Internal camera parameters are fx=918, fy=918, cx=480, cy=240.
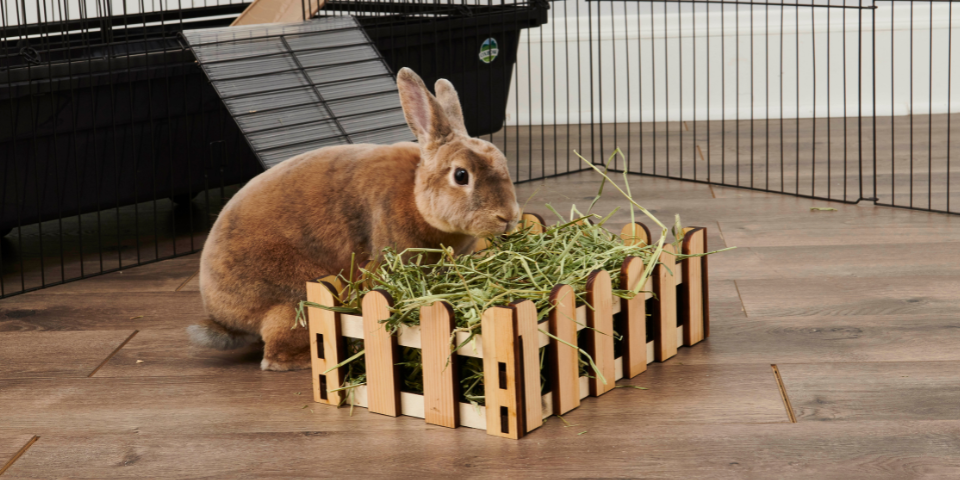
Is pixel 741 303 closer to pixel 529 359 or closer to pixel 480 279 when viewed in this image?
pixel 480 279

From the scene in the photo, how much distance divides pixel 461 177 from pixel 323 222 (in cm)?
31

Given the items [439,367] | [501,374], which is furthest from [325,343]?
[501,374]

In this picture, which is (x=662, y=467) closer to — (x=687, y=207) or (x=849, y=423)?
(x=849, y=423)

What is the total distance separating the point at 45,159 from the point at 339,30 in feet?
3.79

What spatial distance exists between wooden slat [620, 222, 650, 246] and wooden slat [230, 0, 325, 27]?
2.18 metres

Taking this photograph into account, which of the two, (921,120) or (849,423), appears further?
(921,120)

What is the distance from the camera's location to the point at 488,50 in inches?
167

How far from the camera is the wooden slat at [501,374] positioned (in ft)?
4.93

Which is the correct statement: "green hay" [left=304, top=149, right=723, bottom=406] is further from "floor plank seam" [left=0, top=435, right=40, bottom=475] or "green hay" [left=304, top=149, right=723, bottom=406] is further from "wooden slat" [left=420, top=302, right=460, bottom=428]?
"floor plank seam" [left=0, top=435, right=40, bottom=475]

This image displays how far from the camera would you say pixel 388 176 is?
1877mm

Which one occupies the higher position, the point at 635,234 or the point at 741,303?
the point at 635,234

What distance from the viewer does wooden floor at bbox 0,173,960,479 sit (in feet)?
4.96

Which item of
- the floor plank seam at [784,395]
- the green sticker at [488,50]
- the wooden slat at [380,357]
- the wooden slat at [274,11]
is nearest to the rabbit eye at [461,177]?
the wooden slat at [380,357]

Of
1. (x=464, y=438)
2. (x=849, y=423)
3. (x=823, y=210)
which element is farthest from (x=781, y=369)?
(x=823, y=210)
